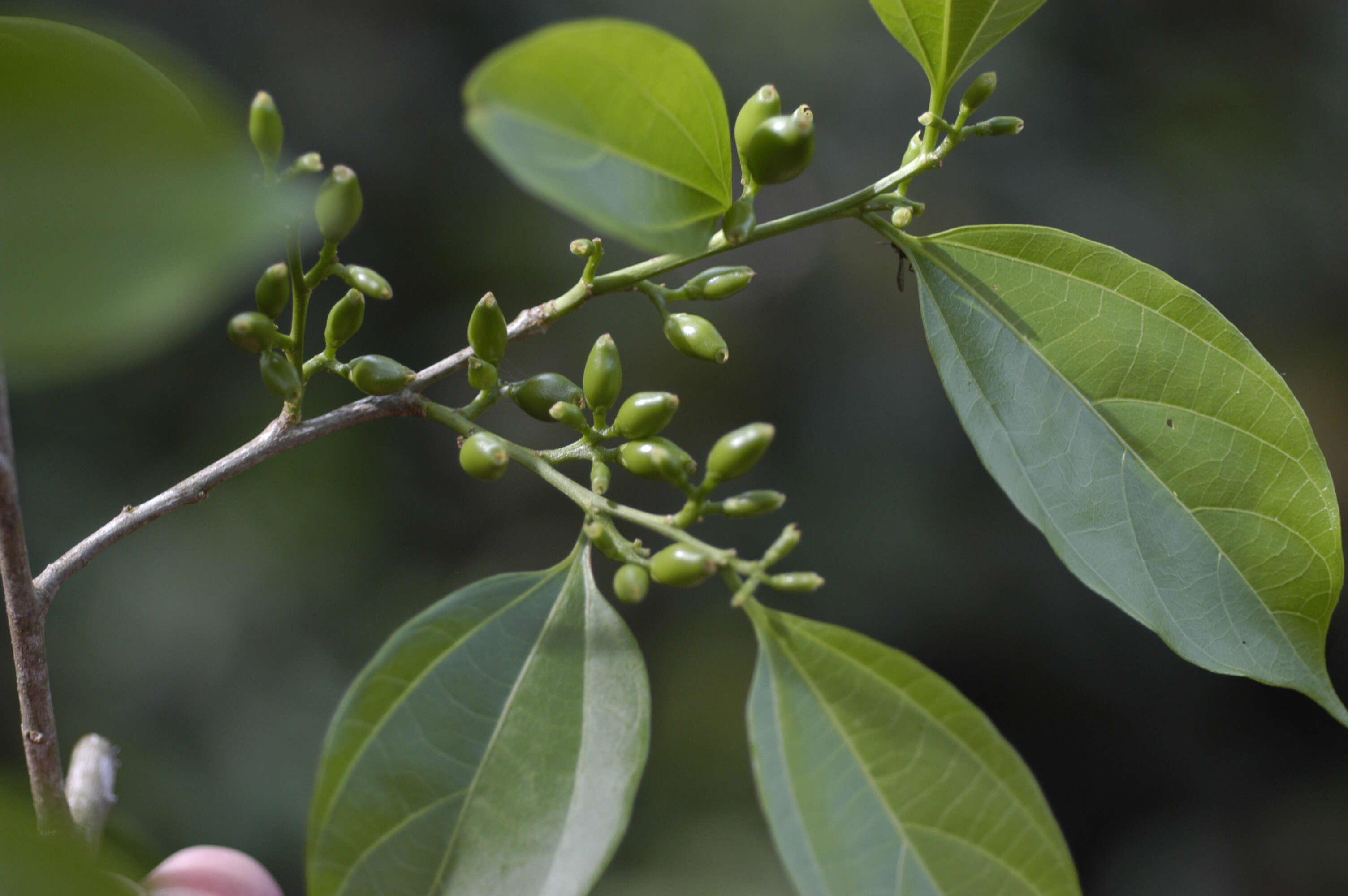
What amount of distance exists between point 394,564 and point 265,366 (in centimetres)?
292

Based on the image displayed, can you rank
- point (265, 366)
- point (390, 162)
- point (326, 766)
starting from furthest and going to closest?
point (390, 162) < point (265, 366) < point (326, 766)

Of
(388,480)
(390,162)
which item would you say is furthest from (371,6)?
(388,480)

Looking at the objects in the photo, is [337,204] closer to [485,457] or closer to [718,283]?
[485,457]

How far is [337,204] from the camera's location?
0.81 meters

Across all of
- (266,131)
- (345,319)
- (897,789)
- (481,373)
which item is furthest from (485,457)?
(897,789)

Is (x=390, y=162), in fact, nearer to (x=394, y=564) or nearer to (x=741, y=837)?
(x=394, y=564)

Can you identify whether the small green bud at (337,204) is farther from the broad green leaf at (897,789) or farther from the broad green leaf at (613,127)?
the broad green leaf at (897,789)

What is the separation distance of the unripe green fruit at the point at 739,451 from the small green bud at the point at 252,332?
15.9 inches

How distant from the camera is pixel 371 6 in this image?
3660mm

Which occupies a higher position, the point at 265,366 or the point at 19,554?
the point at 265,366

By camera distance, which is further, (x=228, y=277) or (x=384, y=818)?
(x=384, y=818)

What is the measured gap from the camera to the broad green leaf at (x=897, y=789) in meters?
0.73

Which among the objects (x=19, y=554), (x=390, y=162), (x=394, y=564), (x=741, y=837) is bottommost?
(x=741, y=837)

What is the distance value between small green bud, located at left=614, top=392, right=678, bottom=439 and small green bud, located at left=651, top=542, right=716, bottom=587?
0.14m
